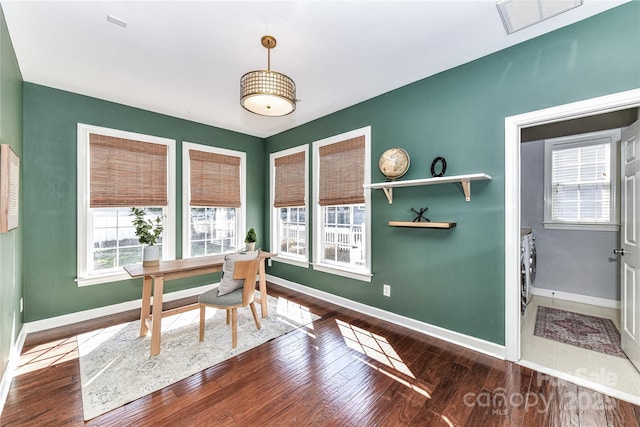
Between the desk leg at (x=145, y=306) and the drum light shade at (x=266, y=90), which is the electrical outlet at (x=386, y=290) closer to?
the drum light shade at (x=266, y=90)

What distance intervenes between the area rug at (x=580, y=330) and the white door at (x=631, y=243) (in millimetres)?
189

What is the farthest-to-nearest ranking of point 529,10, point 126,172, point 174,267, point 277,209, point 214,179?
point 277,209 → point 214,179 → point 126,172 → point 174,267 → point 529,10

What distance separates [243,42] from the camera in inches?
88.7

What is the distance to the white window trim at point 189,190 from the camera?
4.06 metres

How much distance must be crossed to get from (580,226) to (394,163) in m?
3.22

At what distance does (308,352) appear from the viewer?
8.21ft

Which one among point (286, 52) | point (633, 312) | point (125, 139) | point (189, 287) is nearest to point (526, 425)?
point (633, 312)

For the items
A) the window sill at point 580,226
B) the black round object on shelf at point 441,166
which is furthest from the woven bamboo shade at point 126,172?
the window sill at point 580,226

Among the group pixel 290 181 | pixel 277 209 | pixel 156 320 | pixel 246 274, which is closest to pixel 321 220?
pixel 290 181

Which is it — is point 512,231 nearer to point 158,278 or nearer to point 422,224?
point 422,224

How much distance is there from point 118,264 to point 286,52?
11.3 feet

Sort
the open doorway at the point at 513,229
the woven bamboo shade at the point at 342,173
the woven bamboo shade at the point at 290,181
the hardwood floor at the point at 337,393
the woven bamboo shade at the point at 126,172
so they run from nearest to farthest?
1. the hardwood floor at the point at 337,393
2. the open doorway at the point at 513,229
3. the woven bamboo shade at the point at 126,172
4. the woven bamboo shade at the point at 342,173
5. the woven bamboo shade at the point at 290,181

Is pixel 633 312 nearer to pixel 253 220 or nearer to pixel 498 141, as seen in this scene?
pixel 498 141

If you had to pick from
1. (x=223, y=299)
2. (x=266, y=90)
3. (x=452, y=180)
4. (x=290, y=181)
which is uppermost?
(x=266, y=90)
